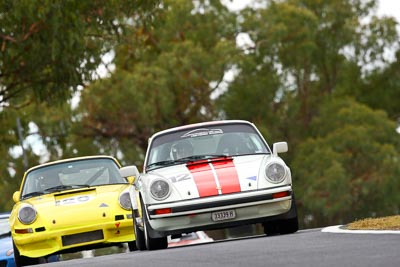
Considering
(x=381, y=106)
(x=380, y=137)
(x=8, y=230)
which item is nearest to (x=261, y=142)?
(x=8, y=230)

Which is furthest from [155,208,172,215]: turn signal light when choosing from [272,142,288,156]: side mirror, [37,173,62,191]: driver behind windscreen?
[37,173,62,191]: driver behind windscreen

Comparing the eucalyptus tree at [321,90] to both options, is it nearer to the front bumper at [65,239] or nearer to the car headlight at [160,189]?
the front bumper at [65,239]

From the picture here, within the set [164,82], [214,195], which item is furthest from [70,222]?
[164,82]

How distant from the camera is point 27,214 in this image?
54.5 ft

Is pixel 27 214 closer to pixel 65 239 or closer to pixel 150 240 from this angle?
pixel 65 239

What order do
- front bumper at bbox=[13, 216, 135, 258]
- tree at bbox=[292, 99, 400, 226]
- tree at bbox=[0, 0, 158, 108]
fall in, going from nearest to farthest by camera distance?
front bumper at bbox=[13, 216, 135, 258]
tree at bbox=[0, 0, 158, 108]
tree at bbox=[292, 99, 400, 226]

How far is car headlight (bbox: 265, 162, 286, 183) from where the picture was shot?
48.0ft

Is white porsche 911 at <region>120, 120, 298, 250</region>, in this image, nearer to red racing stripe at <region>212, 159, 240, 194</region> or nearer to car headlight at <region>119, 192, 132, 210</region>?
red racing stripe at <region>212, 159, 240, 194</region>

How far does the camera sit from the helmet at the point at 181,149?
1579 cm

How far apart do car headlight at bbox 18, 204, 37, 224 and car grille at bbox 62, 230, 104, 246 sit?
0.50 meters

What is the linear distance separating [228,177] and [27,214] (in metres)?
3.37

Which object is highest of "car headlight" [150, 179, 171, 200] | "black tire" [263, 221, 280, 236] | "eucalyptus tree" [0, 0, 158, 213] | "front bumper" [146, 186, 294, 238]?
"eucalyptus tree" [0, 0, 158, 213]

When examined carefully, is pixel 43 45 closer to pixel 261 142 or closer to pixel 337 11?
pixel 261 142

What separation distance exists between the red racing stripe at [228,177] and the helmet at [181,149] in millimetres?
928
